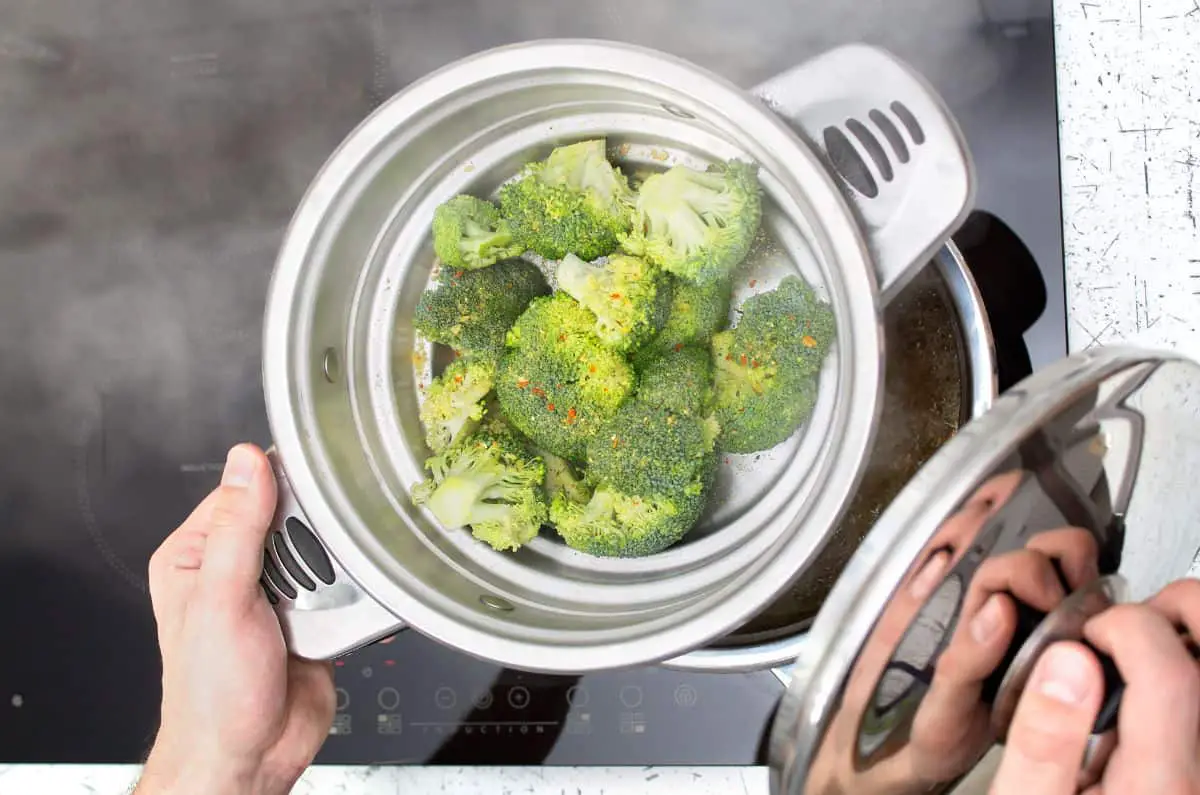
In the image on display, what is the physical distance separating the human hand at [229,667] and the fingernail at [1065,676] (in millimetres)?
741

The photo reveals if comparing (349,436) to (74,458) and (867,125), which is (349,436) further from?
(867,125)

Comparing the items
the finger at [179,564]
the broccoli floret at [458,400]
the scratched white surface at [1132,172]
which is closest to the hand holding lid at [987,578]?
the scratched white surface at [1132,172]

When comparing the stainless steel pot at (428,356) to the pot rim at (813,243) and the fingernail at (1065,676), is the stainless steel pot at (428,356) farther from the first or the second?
the fingernail at (1065,676)

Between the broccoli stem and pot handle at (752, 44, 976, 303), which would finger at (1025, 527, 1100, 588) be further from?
the broccoli stem

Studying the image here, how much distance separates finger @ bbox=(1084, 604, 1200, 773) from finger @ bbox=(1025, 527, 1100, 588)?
0.06 m

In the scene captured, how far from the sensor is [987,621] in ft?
2.06

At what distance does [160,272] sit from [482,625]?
0.66 metres

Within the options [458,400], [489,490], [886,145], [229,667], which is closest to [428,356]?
[458,400]

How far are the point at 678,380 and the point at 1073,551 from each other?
0.42 metres

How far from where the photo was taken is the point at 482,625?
858mm

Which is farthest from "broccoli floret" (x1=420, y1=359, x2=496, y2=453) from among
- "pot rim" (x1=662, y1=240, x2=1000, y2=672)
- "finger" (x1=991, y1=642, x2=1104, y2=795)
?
"finger" (x1=991, y1=642, x2=1104, y2=795)

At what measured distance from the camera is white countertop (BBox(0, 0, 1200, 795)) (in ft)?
3.22

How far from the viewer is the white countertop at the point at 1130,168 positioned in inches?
38.7

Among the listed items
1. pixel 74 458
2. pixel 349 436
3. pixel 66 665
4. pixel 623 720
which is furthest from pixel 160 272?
pixel 623 720
